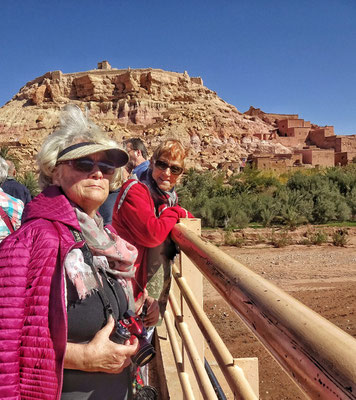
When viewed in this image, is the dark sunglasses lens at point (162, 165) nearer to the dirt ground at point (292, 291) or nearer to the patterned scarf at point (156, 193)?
the patterned scarf at point (156, 193)

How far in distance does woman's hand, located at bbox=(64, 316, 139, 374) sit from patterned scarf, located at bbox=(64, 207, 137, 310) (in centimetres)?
15

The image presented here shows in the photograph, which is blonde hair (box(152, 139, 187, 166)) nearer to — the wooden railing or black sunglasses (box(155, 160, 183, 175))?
black sunglasses (box(155, 160, 183, 175))

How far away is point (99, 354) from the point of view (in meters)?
1.27

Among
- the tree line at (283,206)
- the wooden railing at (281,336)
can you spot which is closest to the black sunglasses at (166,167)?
the wooden railing at (281,336)

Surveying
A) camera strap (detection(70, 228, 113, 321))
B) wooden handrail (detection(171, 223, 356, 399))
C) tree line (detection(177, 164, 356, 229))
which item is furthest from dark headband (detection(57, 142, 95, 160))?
tree line (detection(177, 164, 356, 229))

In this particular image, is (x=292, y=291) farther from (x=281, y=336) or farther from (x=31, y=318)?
(x=281, y=336)

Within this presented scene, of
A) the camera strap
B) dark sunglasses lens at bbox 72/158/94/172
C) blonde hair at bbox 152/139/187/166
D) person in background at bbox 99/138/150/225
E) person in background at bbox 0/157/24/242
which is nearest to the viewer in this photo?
the camera strap

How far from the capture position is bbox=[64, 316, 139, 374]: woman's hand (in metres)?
1.25

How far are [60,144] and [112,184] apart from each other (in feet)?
1.10

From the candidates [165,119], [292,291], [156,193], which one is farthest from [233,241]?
[165,119]

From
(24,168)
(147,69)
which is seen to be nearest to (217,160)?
(24,168)

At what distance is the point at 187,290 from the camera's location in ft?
6.41

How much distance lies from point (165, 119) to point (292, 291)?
41.4 meters

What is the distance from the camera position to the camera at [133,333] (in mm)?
1341
